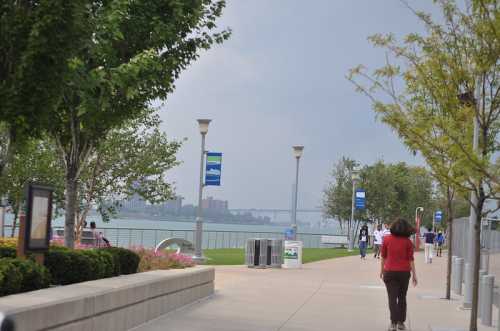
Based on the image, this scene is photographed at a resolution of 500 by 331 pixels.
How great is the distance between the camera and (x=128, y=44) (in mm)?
15445

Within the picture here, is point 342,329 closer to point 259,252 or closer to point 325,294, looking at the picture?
point 325,294

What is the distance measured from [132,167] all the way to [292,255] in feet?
27.8

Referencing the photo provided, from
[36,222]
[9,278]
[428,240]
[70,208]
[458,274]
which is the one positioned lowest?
[458,274]

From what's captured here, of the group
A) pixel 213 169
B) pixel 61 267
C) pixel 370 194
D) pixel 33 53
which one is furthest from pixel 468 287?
pixel 370 194

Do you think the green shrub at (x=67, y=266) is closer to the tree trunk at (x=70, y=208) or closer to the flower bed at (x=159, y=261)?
the tree trunk at (x=70, y=208)

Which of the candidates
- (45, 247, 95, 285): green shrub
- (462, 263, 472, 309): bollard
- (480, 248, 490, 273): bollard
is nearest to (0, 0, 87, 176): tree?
(45, 247, 95, 285): green shrub

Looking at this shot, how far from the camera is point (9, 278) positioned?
951cm

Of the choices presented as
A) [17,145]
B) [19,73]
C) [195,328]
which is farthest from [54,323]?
[195,328]

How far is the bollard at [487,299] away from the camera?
14.0 metres

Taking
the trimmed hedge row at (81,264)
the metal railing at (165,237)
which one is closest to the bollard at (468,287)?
the trimmed hedge row at (81,264)

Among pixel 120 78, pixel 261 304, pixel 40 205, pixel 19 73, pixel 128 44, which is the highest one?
pixel 128 44

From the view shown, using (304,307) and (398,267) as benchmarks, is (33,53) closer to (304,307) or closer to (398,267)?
(398,267)

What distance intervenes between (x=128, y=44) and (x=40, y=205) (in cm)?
529

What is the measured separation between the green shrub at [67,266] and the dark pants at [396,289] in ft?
14.7
